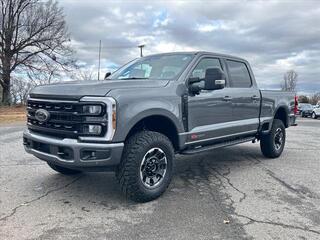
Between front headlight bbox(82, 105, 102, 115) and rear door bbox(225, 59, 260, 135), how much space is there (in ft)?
9.38

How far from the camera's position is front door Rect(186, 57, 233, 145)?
18.1ft

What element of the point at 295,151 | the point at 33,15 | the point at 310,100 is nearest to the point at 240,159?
the point at 295,151

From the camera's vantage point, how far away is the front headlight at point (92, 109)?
432cm

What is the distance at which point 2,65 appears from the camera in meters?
36.8

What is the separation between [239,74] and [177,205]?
3.26m

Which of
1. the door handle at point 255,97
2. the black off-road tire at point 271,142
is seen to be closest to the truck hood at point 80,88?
the door handle at point 255,97

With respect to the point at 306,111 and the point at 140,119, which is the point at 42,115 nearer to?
the point at 140,119

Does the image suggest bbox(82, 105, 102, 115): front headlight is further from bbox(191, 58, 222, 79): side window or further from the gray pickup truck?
bbox(191, 58, 222, 79): side window

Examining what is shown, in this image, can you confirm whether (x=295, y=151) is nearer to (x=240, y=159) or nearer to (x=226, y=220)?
(x=240, y=159)

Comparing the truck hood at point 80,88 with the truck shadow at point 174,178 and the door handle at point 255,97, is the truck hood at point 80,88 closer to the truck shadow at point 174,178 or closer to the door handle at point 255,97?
the truck shadow at point 174,178

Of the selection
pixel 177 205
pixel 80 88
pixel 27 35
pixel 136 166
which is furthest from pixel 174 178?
pixel 27 35

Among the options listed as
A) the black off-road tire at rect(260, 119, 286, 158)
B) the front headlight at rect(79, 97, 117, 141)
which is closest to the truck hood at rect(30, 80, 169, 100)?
the front headlight at rect(79, 97, 117, 141)

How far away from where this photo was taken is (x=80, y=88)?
448 centimetres

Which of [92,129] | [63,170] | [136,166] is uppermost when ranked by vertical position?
[92,129]
